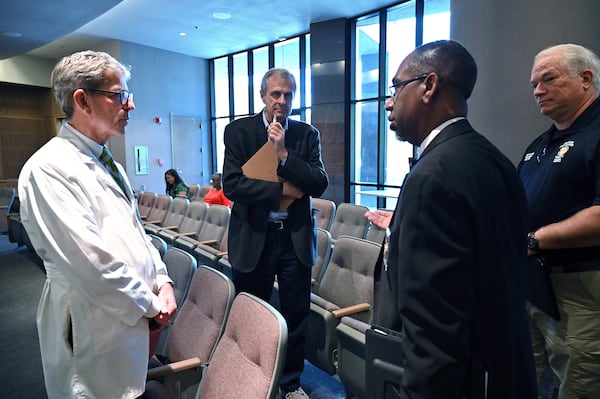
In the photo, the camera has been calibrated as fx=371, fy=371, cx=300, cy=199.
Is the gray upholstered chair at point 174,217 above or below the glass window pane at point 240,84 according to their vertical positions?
below

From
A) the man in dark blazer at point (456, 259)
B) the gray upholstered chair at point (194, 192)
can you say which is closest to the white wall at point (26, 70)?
the gray upholstered chair at point (194, 192)

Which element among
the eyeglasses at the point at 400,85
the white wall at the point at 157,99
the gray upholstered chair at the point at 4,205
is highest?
the white wall at the point at 157,99

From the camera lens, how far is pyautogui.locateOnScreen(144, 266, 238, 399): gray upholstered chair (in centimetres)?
143

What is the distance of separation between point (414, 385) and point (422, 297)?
20 cm

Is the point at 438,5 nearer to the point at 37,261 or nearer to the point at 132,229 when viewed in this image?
the point at 132,229

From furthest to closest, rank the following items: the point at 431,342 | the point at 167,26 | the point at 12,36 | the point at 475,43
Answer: the point at 167,26 → the point at 12,36 → the point at 475,43 → the point at 431,342

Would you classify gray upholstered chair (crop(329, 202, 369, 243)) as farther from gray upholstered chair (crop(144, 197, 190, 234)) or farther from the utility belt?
the utility belt

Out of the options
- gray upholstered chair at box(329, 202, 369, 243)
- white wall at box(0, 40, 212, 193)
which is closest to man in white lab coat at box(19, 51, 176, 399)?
gray upholstered chair at box(329, 202, 369, 243)

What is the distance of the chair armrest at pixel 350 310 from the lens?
191 centimetres

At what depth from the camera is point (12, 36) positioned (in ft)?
19.9

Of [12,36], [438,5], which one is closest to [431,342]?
[438,5]

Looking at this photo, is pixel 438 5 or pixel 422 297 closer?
pixel 422 297

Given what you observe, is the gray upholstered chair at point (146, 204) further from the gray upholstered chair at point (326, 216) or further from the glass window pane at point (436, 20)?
the glass window pane at point (436, 20)

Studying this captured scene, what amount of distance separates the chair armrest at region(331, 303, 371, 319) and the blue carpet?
59cm
